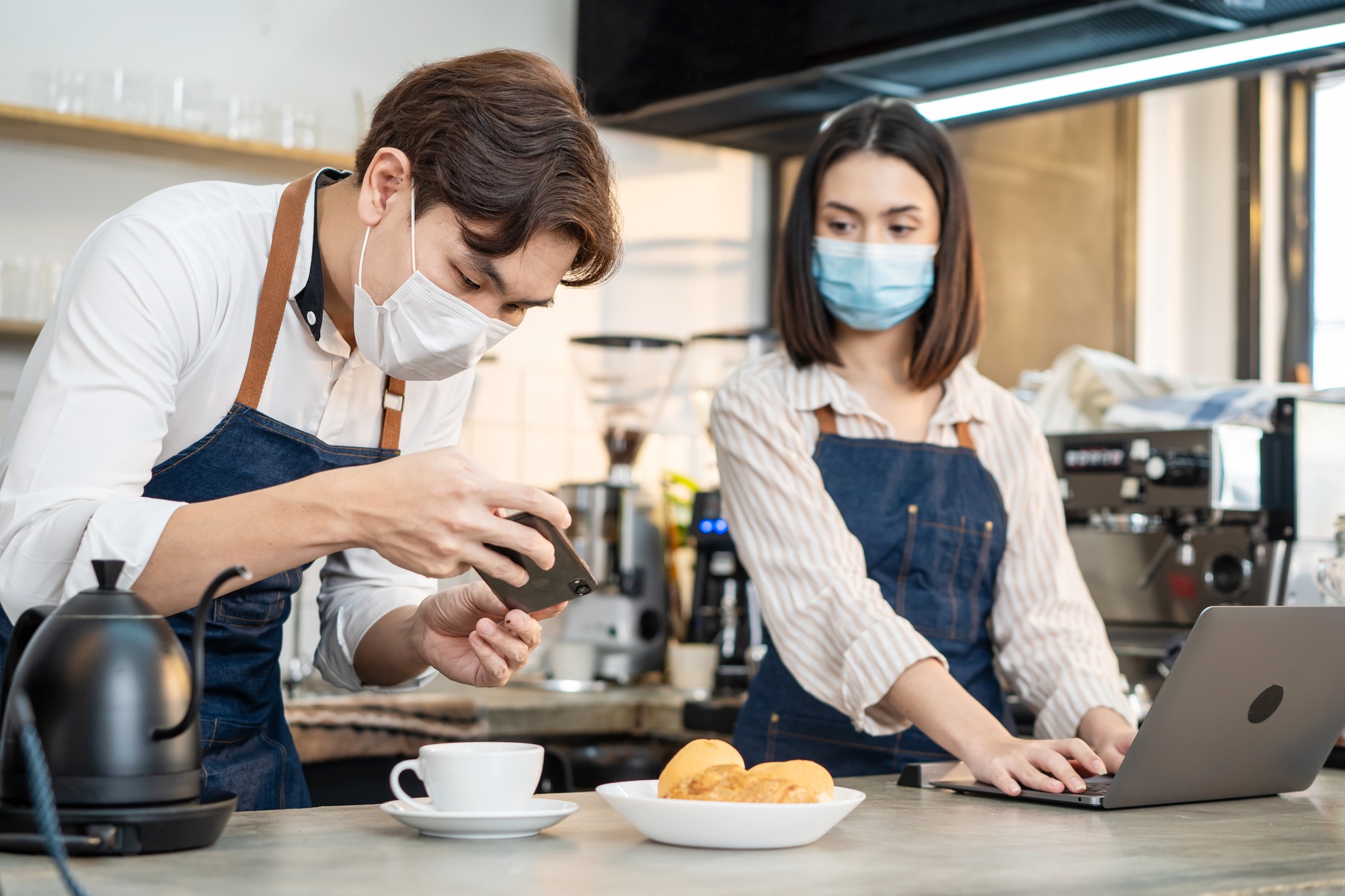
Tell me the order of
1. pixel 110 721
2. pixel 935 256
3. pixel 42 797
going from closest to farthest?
pixel 42 797
pixel 110 721
pixel 935 256

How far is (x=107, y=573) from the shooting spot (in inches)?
38.5

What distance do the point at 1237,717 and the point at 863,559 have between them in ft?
1.84

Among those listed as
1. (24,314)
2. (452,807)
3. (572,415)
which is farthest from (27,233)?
(452,807)

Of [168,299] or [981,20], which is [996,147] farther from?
[168,299]

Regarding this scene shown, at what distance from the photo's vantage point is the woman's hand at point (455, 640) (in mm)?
1400

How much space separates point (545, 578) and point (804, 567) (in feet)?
1.97

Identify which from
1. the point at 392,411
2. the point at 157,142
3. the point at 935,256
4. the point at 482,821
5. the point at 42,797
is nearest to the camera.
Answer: the point at 42,797

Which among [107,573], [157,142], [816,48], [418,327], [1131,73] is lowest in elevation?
[107,573]

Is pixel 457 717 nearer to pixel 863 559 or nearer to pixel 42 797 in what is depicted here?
pixel 863 559

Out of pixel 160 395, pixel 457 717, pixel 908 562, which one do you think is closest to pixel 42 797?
pixel 160 395

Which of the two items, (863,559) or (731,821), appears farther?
(863,559)

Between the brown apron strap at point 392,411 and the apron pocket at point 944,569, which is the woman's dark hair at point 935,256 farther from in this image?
the brown apron strap at point 392,411

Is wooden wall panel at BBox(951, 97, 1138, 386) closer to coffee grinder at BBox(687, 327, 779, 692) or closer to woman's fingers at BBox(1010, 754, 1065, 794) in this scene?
coffee grinder at BBox(687, 327, 779, 692)

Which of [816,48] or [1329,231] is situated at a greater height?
[816,48]
